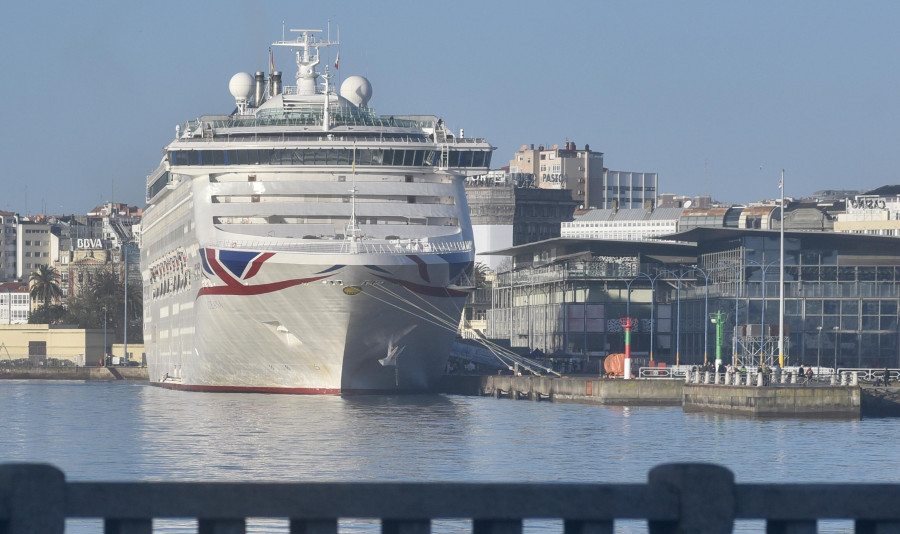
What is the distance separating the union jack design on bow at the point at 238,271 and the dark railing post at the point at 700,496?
5540cm

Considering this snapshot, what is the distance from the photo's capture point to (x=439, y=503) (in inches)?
308

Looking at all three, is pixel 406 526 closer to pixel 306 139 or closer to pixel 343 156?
pixel 343 156

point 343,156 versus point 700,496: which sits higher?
point 343,156

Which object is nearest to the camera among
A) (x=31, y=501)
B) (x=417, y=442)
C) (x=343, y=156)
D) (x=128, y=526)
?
(x=31, y=501)

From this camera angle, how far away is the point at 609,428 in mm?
54438

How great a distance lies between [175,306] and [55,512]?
75.0m

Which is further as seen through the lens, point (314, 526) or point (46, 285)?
point (46, 285)

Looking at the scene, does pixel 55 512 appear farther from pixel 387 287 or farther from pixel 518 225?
pixel 518 225

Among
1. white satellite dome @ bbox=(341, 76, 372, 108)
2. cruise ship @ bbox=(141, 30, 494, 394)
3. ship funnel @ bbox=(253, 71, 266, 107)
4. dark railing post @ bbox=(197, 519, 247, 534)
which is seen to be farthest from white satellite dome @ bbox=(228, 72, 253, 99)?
dark railing post @ bbox=(197, 519, 247, 534)

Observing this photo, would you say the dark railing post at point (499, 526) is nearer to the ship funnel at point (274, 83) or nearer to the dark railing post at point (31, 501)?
the dark railing post at point (31, 501)

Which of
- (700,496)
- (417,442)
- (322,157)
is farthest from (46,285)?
(700,496)

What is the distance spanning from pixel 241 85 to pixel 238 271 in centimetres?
3194

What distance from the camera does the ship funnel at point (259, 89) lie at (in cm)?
9756

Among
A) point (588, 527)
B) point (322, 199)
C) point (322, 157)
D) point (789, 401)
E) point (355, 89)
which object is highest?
point (355, 89)
